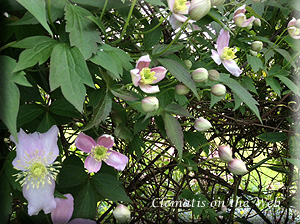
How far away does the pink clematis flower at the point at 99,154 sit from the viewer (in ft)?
2.27

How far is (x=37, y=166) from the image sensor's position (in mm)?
566

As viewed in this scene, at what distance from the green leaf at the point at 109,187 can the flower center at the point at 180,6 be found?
38cm

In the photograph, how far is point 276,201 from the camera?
1.45m

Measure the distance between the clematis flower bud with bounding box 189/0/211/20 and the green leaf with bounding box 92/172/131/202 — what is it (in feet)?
1.21

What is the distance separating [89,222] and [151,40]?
1.39 feet

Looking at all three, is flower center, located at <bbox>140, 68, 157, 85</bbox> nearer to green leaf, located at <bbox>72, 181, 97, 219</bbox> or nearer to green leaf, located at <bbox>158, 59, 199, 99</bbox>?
green leaf, located at <bbox>158, 59, 199, 99</bbox>

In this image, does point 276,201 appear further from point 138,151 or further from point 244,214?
point 138,151

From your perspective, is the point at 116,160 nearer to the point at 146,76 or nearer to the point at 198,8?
the point at 146,76

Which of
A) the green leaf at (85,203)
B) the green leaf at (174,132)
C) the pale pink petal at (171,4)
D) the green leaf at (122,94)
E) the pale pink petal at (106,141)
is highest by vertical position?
the pale pink petal at (171,4)

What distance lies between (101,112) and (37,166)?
14 centimetres

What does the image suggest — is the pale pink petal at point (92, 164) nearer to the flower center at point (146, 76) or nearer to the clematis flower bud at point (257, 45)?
the flower center at point (146, 76)

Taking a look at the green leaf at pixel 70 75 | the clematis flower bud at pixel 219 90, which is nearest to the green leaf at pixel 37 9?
the green leaf at pixel 70 75

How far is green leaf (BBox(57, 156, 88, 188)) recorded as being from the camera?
2.25 feet

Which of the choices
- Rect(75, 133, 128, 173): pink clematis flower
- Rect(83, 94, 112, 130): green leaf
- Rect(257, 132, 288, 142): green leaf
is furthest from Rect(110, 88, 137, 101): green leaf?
Rect(257, 132, 288, 142): green leaf
